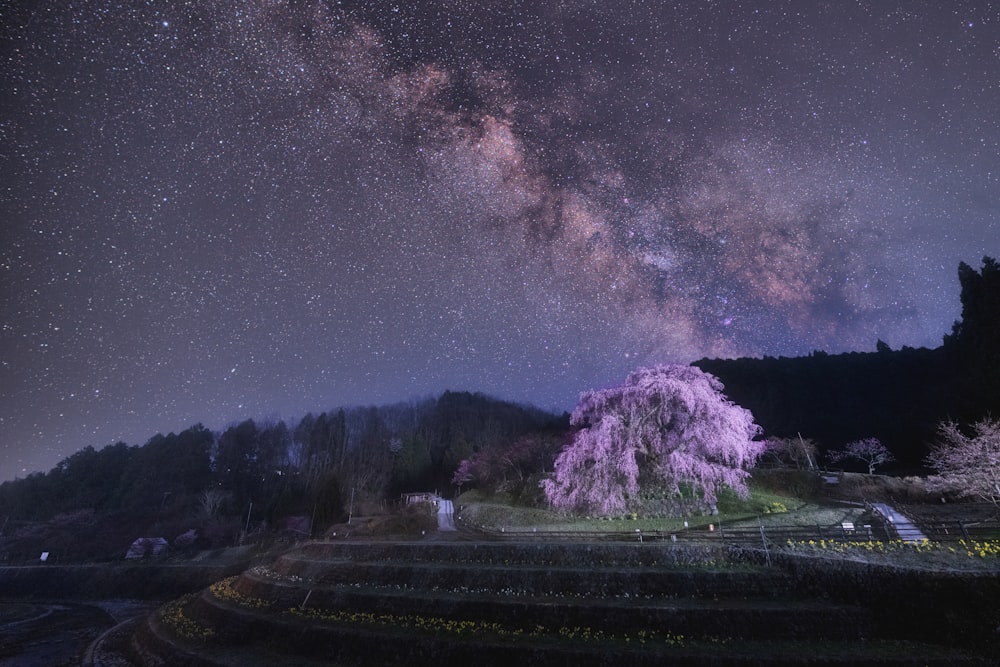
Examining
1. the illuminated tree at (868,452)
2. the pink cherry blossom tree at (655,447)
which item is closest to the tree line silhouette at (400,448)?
A: the illuminated tree at (868,452)

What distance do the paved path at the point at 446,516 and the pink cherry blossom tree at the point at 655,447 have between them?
37.5 ft

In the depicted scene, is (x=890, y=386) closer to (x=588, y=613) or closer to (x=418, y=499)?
(x=418, y=499)

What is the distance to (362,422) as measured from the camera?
303 ft

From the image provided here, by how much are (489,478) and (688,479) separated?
93.4 feet

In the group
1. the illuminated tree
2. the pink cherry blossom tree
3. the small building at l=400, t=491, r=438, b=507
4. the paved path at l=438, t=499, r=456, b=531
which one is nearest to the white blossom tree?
the pink cherry blossom tree

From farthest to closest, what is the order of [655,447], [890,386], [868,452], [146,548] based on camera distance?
[890,386] < [146,548] < [868,452] < [655,447]

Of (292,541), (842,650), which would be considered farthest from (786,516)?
(292,541)

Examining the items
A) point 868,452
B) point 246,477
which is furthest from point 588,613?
point 246,477

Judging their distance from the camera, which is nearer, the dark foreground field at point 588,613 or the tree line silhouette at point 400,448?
the dark foreground field at point 588,613

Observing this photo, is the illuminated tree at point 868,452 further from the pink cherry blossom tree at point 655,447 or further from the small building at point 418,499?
the small building at point 418,499

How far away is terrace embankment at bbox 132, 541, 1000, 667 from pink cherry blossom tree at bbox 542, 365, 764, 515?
498 inches

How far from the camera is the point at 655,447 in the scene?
3675 centimetres

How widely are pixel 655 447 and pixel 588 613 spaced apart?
21.0m

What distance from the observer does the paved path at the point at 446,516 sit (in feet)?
140
